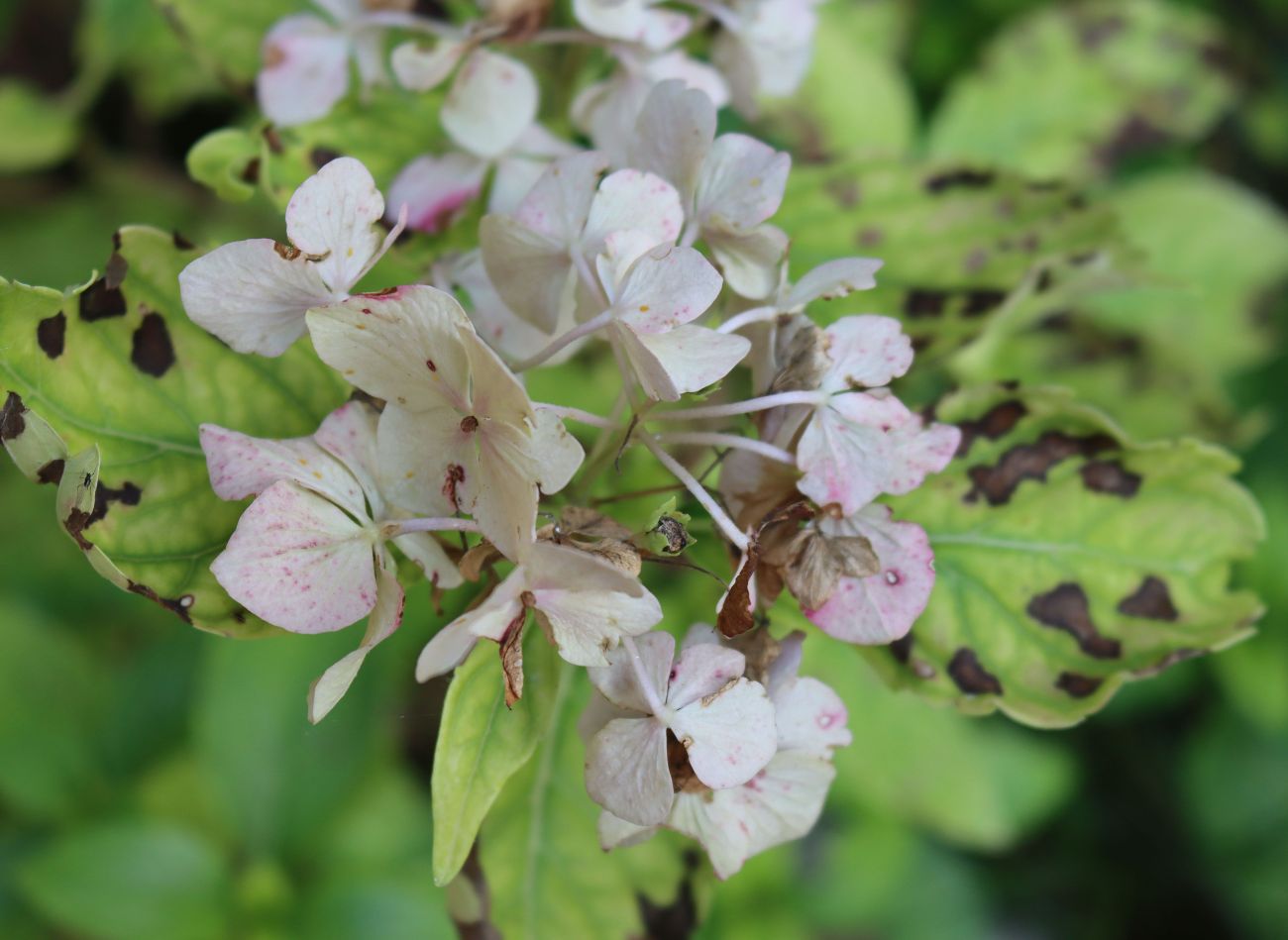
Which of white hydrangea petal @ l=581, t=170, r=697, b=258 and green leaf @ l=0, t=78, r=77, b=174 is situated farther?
green leaf @ l=0, t=78, r=77, b=174

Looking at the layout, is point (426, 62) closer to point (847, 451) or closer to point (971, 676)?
point (847, 451)

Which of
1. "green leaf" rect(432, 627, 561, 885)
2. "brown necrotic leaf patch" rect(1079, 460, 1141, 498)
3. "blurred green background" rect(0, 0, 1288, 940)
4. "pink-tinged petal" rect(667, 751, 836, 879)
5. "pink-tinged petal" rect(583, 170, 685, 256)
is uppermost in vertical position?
"pink-tinged petal" rect(583, 170, 685, 256)

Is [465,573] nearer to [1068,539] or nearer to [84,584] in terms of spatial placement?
[1068,539]

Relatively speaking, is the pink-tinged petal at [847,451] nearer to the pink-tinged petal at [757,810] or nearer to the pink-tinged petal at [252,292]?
the pink-tinged petal at [757,810]

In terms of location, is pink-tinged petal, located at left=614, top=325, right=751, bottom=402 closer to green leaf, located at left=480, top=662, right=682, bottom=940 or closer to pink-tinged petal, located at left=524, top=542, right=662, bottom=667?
pink-tinged petal, located at left=524, top=542, right=662, bottom=667

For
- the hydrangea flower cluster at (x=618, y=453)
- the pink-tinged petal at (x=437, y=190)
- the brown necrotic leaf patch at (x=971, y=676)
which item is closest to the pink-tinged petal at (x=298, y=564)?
the hydrangea flower cluster at (x=618, y=453)

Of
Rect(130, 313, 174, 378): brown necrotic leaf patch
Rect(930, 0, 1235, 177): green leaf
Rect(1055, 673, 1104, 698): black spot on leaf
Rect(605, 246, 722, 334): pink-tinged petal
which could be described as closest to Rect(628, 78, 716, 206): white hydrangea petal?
Rect(605, 246, 722, 334): pink-tinged petal

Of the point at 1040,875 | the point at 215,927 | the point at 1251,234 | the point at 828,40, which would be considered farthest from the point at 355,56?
the point at 1040,875
